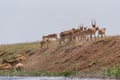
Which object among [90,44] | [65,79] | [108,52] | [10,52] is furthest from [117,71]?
[10,52]

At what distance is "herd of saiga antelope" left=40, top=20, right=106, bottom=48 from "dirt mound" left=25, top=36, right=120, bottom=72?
122cm

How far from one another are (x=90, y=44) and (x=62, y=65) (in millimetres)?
4318

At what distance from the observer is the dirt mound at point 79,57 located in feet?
166

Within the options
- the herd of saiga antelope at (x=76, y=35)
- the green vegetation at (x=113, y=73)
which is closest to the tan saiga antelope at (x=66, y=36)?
the herd of saiga antelope at (x=76, y=35)

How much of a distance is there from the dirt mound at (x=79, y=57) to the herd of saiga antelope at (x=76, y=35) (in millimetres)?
1223

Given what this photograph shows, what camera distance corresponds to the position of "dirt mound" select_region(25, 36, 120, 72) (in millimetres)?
50625

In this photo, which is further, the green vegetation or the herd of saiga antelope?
the herd of saiga antelope

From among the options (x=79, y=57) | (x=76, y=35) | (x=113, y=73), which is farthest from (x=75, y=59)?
(x=113, y=73)

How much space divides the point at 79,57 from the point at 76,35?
258 inches

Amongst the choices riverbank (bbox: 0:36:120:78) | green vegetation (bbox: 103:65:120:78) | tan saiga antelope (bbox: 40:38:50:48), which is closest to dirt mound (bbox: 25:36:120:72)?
riverbank (bbox: 0:36:120:78)

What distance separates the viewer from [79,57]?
55.3m

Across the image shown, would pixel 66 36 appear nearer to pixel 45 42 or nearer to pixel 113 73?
pixel 45 42

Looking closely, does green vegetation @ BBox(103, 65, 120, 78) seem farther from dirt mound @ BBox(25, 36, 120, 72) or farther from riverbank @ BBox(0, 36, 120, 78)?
dirt mound @ BBox(25, 36, 120, 72)

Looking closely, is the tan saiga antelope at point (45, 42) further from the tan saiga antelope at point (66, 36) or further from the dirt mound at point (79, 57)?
the tan saiga antelope at point (66, 36)
